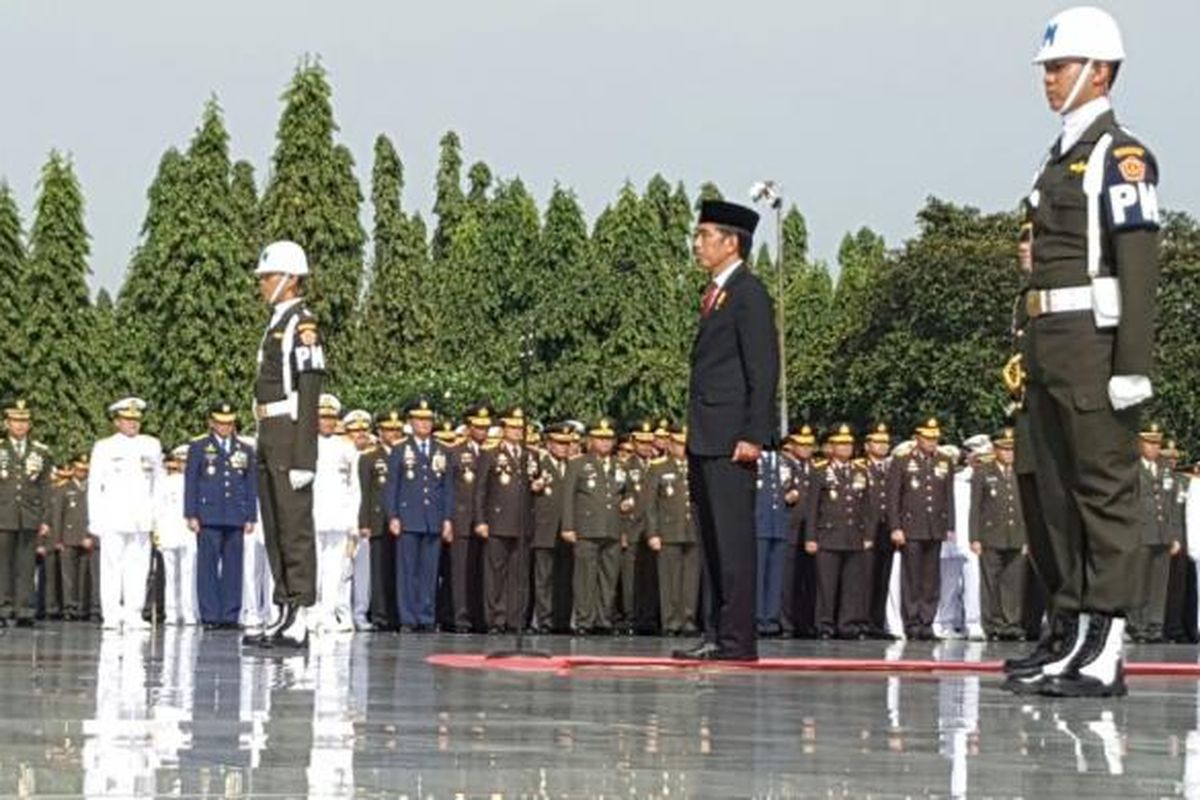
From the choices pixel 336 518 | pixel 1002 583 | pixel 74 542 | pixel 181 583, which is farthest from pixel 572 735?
pixel 74 542

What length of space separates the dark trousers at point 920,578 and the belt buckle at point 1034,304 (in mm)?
15472

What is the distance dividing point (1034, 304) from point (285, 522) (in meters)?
6.72

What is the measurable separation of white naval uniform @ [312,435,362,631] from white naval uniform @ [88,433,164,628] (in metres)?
1.68

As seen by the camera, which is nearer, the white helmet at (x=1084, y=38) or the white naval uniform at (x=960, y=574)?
the white helmet at (x=1084, y=38)

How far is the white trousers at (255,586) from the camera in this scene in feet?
84.6

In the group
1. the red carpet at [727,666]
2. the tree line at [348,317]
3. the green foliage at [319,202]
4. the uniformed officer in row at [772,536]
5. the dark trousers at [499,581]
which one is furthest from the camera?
the green foliage at [319,202]

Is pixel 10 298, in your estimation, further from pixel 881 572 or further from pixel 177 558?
pixel 881 572

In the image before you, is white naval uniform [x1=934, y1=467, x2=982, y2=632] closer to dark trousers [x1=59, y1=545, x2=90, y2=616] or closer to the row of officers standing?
the row of officers standing

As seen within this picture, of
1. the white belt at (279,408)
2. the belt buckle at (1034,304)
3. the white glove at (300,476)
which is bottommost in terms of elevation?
the white glove at (300,476)

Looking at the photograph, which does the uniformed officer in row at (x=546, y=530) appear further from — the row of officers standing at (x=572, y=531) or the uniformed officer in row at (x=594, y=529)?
the uniformed officer in row at (x=594, y=529)

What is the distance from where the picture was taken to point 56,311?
77875mm

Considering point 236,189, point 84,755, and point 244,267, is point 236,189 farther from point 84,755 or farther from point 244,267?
point 84,755

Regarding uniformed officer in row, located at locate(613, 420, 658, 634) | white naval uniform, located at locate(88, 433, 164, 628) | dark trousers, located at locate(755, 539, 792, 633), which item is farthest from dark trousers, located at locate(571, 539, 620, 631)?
white naval uniform, located at locate(88, 433, 164, 628)

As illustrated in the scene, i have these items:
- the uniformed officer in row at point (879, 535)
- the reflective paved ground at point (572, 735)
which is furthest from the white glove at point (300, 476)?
the uniformed officer in row at point (879, 535)
